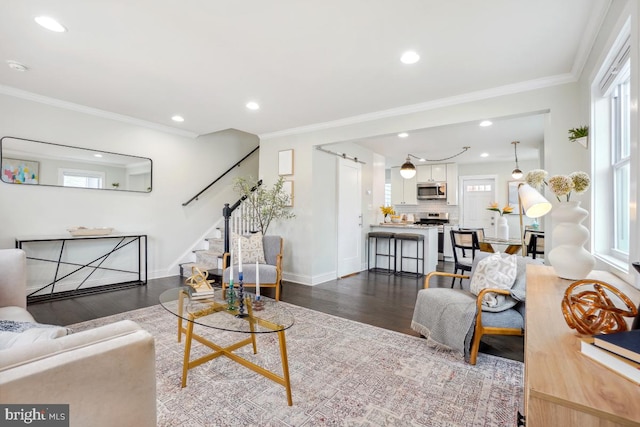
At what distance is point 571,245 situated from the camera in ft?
5.44

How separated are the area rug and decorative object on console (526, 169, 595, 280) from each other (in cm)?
90

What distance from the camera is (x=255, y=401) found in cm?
187

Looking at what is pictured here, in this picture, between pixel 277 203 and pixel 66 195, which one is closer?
pixel 66 195

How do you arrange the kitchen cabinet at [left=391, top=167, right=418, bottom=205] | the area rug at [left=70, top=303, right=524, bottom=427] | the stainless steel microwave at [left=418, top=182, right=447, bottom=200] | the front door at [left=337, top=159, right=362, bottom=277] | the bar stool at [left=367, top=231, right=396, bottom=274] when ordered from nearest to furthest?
the area rug at [left=70, top=303, right=524, bottom=427] < the front door at [left=337, top=159, right=362, bottom=277] < the bar stool at [left=367, top=231, right=396, bottom=274] < the stainless steel microwave at [left=418, top=182, right=447, bottom=200] < the kitchen cabinet at [left=391, top=167, right=418, bottom=205]

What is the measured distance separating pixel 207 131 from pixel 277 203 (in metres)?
1.77

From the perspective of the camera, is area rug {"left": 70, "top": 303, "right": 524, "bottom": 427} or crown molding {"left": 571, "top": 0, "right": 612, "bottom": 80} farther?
crown molding {"left": 571, "top": 0, "right": 612, "bottom": 80}

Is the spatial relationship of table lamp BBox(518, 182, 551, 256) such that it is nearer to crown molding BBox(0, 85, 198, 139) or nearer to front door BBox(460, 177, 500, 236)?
crown molding BBox(0, 85, 198, 139)

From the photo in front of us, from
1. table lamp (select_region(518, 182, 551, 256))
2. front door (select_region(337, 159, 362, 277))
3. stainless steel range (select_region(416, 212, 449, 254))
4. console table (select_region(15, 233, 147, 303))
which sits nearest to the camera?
table lamp (select_region(518, 182, 551, 256))

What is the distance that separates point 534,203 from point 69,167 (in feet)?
17.1

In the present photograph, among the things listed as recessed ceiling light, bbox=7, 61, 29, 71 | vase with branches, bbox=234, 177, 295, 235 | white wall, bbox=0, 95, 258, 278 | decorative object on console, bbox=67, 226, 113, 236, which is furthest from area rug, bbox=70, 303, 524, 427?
recessed ceiling light, bbox=7, 61, 29, 71

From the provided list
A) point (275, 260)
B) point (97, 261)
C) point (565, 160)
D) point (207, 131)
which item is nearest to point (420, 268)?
point (275, 260)

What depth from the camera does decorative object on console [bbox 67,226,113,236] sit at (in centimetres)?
401

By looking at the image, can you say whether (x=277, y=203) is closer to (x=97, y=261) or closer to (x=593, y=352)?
(x=97, y=261)

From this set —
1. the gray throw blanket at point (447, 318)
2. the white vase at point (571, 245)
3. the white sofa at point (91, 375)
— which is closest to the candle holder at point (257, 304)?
the white sofa at point (91, 375)
